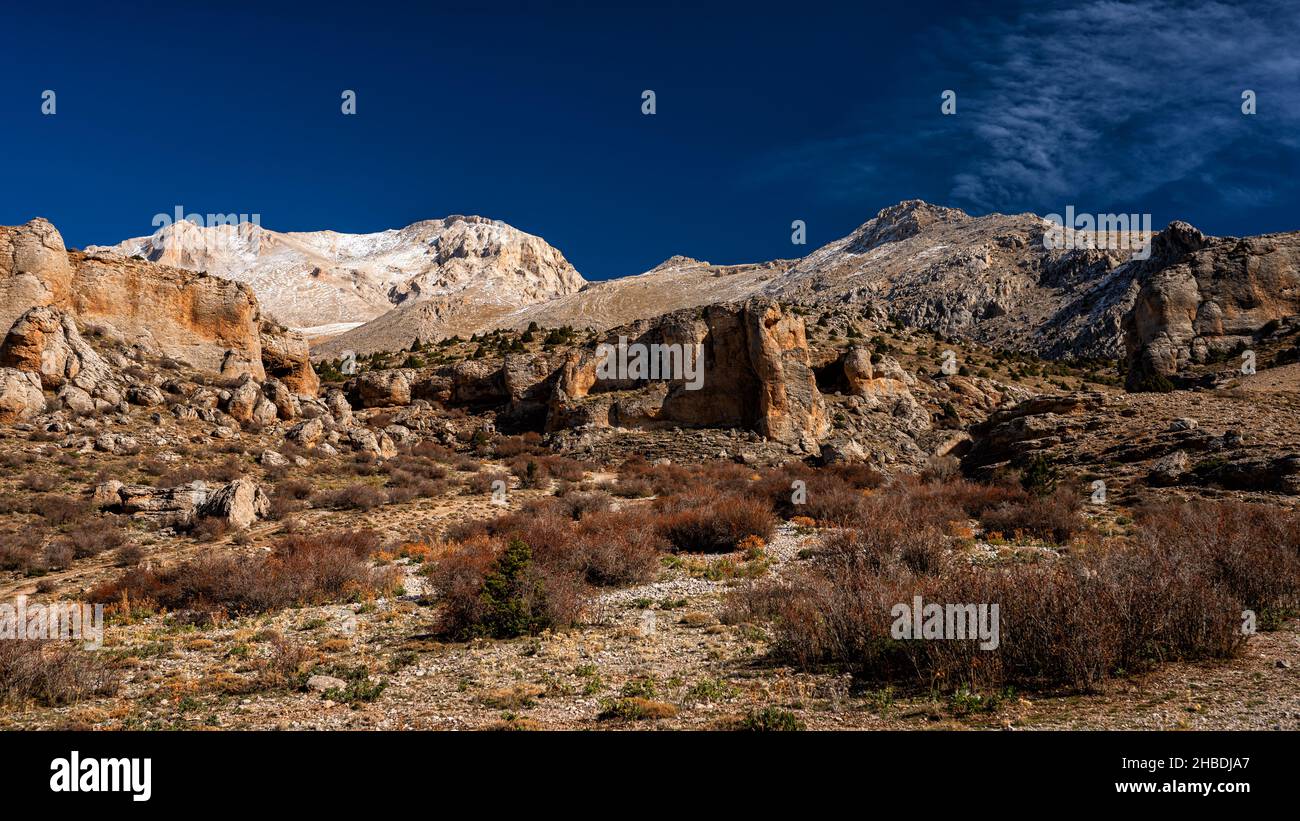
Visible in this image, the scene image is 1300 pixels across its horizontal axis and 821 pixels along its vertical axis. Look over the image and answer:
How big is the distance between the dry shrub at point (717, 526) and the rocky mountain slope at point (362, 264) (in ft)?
327

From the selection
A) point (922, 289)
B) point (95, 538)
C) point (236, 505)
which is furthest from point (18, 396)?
point (922, 289)

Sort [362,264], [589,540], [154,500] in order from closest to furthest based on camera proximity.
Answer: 1. [589,540]
2. [154,500]
3. [362,264]

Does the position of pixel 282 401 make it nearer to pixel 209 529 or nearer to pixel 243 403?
pixel 243 403

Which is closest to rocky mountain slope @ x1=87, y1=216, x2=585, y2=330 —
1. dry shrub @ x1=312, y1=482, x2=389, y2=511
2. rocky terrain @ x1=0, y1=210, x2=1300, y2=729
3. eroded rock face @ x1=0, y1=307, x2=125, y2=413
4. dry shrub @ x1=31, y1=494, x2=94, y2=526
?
rocky terrain @ x1=0, y1=210, x2=1300, y2=729

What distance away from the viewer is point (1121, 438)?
20.5m

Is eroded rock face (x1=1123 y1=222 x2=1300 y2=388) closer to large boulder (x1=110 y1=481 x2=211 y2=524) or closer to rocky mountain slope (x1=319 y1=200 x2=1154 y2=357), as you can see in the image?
rocky mountain slope (x1=319 y1=200 x2=1154 y2=357)

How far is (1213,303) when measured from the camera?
1238 inches

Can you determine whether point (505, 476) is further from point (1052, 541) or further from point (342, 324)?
point (342, 324)

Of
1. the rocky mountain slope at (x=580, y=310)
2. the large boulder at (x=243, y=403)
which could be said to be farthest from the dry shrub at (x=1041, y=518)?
the rocky mountain slope at (x=580, y=310)

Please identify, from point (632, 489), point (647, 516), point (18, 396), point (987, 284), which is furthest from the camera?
point (987, 284)

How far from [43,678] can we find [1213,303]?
41897 mm

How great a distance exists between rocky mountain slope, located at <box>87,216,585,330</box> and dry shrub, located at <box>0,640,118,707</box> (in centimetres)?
10688
